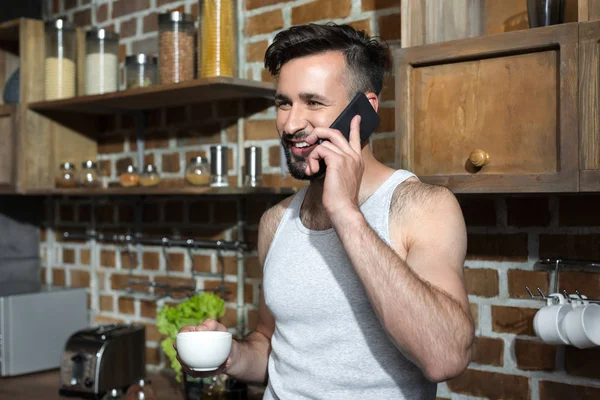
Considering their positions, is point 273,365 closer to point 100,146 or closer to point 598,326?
point 598,326

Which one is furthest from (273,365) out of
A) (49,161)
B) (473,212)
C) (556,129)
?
(49,161)

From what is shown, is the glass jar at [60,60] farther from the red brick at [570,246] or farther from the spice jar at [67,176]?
the red brick at [570,246]

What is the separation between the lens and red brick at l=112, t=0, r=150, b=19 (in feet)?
9.19

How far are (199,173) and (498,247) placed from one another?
36.9 inches

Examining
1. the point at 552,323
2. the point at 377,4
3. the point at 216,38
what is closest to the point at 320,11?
the point at 377,4

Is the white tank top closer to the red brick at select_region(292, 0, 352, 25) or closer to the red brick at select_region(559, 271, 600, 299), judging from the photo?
the red brick at select_region(559, 271, 600, 299)

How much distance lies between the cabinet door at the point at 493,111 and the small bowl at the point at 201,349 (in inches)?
21.1

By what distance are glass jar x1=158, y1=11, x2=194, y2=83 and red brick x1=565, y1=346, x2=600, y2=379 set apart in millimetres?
1329

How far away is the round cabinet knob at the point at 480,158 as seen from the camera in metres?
1.56

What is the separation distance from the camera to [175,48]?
2355 millimetres

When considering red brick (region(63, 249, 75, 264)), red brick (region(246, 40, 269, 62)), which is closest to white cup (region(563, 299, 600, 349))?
red brick (region(246, 40, 269, 62))

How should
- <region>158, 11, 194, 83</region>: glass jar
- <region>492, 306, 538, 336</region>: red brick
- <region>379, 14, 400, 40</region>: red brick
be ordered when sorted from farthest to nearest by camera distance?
1. <region>158, 11, 194, 83</region>: glass jar
2. <region>379, 14, 400, 40</region>: red brick
3. <region>492, 306, 538, 336</region>: red brick

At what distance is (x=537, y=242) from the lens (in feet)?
5.92

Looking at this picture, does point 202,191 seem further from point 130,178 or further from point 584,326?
point 584,326
